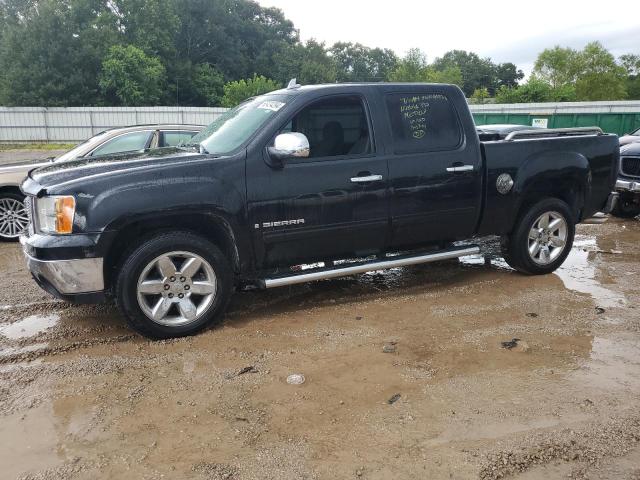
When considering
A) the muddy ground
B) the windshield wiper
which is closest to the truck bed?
the muddy ground

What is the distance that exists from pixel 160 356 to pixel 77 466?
4.10 feet

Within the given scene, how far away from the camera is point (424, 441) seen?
2.79m

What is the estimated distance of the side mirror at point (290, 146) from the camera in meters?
4.03

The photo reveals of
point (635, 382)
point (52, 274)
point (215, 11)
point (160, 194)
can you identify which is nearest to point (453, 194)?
point (635, 382)

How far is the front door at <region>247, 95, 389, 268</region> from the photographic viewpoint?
425 centimetres

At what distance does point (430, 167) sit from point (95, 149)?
451 centimetres

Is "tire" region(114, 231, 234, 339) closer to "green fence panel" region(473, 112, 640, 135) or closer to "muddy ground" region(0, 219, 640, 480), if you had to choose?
"muddy ground" region(0, 219, 640, 480)

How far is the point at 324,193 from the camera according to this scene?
4398mm

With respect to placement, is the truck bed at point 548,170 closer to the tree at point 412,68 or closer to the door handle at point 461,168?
the door handle at point 461,168

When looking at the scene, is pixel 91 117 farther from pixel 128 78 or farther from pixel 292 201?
pixel 292 201

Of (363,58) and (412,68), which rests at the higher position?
(363,58)

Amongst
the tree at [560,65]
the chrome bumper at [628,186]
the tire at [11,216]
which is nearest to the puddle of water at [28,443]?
the tire at [11,216]

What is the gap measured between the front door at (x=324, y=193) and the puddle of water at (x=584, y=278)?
2219 mm

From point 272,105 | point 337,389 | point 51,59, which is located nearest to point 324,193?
point 272,105
